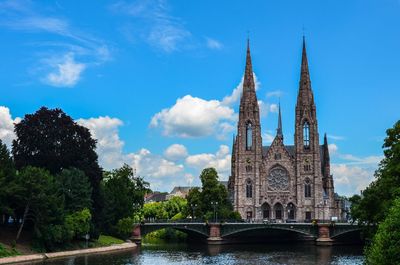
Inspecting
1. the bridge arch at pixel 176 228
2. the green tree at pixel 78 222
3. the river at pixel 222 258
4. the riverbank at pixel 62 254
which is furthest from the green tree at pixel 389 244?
the bridge arch at pixel 176 228

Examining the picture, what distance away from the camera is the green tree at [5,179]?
62156mm

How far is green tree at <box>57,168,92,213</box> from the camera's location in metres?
73.1

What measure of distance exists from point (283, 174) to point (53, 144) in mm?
72032

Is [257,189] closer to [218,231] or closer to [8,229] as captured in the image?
[218,231]

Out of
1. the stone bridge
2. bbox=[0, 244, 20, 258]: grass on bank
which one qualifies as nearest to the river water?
bbox=[0, 244, 20, 258]: grass on bank

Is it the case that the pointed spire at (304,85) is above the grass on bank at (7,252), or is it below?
above

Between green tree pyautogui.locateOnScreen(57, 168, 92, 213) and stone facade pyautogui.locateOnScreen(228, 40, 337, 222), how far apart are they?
65088 mm

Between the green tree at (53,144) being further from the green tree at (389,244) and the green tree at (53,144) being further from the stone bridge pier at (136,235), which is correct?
the green tree at (389,244)

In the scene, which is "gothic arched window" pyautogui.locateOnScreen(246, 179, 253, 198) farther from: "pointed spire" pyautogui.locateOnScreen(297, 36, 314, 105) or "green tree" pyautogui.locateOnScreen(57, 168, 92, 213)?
"green tree" pyautogui.locateOnScreen(57, 168, 92, 213)

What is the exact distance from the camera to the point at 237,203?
444 feet

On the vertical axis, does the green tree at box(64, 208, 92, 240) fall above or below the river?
above

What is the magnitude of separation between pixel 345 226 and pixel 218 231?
21.7 metres

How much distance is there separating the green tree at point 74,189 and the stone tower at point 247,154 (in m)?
65.1

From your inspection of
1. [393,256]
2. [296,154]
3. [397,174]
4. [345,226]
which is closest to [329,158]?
[296,154]
